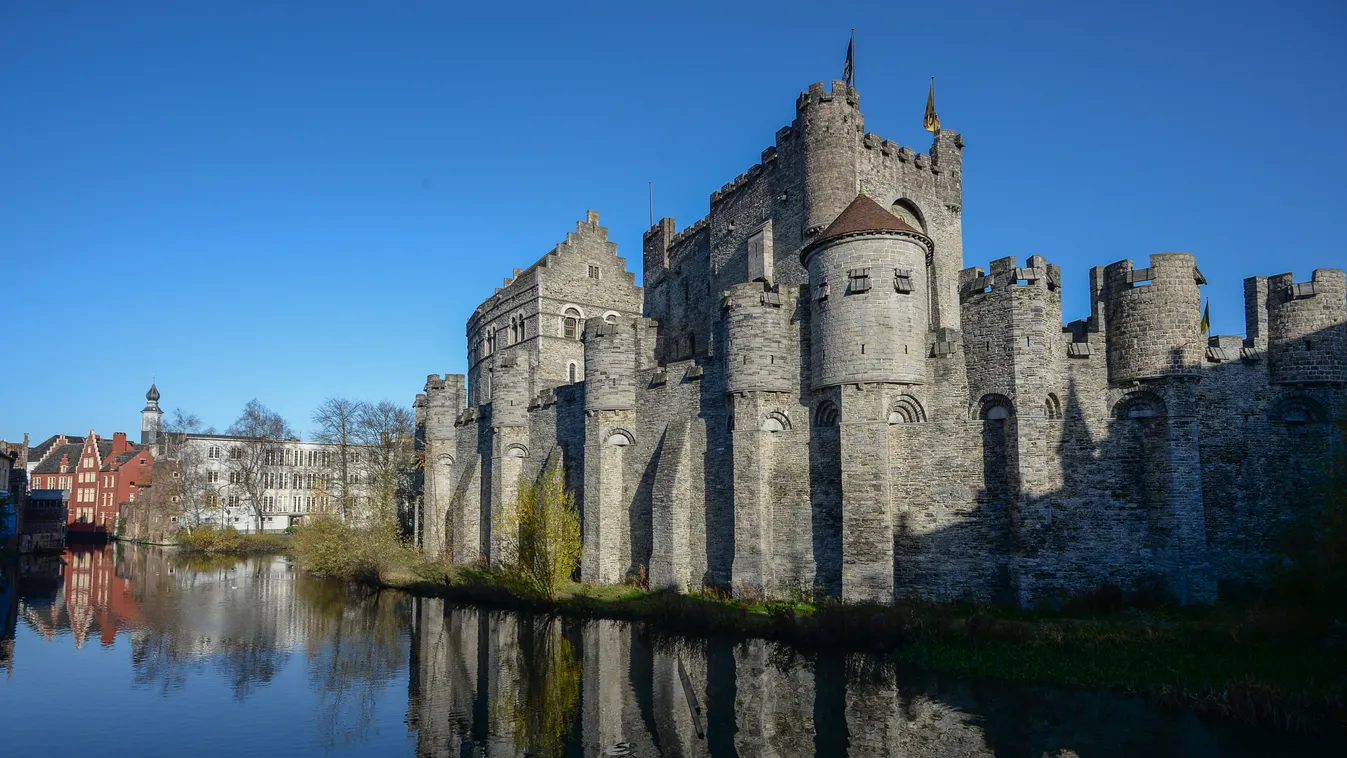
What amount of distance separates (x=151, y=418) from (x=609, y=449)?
9623 centimetres

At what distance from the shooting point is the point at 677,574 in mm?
26109

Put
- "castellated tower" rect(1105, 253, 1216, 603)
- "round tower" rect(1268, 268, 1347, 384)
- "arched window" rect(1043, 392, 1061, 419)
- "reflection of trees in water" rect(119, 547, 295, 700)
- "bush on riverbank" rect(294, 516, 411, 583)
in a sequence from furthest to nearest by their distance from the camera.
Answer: "bush on riverbank" rect(294, 516, 411, 583) → "round tower" rect(1268, 268, 1347, 384) → "arched window" rect(1043, 392, 1061, 419) → "reflection of trees in water" rect(119, 547, 295, 700) → "castellated tower" rect(1105, 253, 1216, 603)

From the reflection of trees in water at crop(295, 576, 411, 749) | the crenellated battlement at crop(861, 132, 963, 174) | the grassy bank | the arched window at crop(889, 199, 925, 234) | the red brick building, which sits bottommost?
the reflection of trees in water at crop(295, 576, 411, 749)

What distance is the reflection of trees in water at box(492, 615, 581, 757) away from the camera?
15.1 meters

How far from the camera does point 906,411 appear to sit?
23.3 meters

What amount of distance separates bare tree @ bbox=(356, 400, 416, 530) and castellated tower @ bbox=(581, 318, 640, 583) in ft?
52.9

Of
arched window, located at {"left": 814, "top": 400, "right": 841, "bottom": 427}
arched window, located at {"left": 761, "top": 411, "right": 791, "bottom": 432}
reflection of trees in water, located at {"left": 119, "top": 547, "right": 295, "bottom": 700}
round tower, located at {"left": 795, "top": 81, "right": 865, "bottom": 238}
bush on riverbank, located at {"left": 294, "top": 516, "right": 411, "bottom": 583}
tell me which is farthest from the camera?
bush on riverbank, located at {"left": 294, "top": 516, "right": 411, "bottom": 583}

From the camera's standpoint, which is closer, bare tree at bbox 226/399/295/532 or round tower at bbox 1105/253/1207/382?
round tower at bbox 1105/253/1207/382

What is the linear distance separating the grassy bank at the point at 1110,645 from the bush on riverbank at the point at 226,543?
4406 centimetres

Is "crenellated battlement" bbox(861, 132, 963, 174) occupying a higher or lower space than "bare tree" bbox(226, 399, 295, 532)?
higher

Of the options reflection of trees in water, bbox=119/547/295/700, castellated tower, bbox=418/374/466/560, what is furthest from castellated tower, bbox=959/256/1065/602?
castellated tower, bbox=418/374/466/560

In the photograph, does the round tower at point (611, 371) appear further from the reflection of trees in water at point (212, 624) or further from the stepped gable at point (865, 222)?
the reflection of trees in water at point (212, 624)

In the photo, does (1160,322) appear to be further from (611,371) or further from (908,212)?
(611,371)

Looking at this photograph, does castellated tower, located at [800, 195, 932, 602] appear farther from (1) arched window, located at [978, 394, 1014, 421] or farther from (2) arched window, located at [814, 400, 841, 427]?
(1) arched window, located at [978, 394, 1014, 421]
